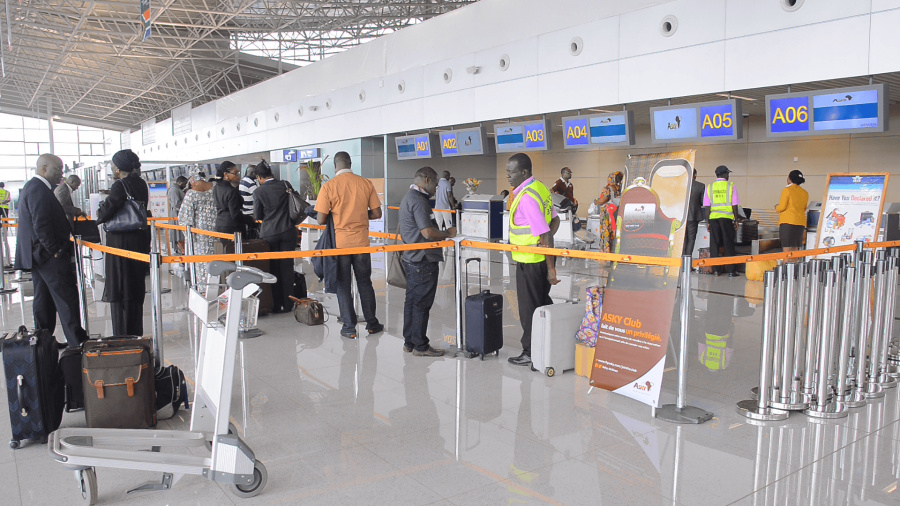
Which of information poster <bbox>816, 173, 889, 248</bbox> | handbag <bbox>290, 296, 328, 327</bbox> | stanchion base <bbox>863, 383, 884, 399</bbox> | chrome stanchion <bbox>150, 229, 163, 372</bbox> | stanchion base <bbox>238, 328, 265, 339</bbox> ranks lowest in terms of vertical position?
stanchion base <bbox>863, 383, 884, 399</bbox>

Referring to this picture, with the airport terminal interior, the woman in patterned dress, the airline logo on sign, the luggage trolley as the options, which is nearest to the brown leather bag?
the airport terminal interior

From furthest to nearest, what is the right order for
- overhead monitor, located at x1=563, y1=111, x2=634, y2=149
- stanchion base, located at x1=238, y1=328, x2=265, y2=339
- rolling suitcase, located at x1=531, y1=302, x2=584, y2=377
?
1. overhead monitor, located at x1=563, y1=111, x2=634, y2=149
2. stanchion base, located at x1=238, y1=328, x2=265, y2=339
3. rolling suitcase, located at x1=531, y1=302, x2=584, y2=377

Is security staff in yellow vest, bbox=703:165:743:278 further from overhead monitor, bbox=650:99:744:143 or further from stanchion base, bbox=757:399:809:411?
stanchion base, bbox=757:399:809:411

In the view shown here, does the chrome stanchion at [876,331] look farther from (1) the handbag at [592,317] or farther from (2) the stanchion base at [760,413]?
(1) the handbag at [592,317]

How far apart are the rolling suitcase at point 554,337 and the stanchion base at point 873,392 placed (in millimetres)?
2108

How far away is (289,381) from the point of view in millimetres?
5156

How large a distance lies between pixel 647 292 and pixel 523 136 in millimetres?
9090

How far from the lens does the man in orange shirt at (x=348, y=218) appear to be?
6453mm

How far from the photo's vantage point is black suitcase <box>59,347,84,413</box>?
13.5ft

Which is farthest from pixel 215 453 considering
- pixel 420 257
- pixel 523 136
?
pixel 523 136

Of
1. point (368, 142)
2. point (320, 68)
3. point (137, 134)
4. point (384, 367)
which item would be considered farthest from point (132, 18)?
point (384, 367)

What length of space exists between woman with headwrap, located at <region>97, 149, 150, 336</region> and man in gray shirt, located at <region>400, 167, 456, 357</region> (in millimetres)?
2366

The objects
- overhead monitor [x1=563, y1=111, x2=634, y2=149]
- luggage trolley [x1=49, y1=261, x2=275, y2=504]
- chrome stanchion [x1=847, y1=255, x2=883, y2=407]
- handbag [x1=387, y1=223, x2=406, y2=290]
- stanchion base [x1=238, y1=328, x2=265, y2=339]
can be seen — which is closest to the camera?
luggage trolley [x1=49, y1=261, x2=275, y2=504]

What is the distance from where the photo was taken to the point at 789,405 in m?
4.31
